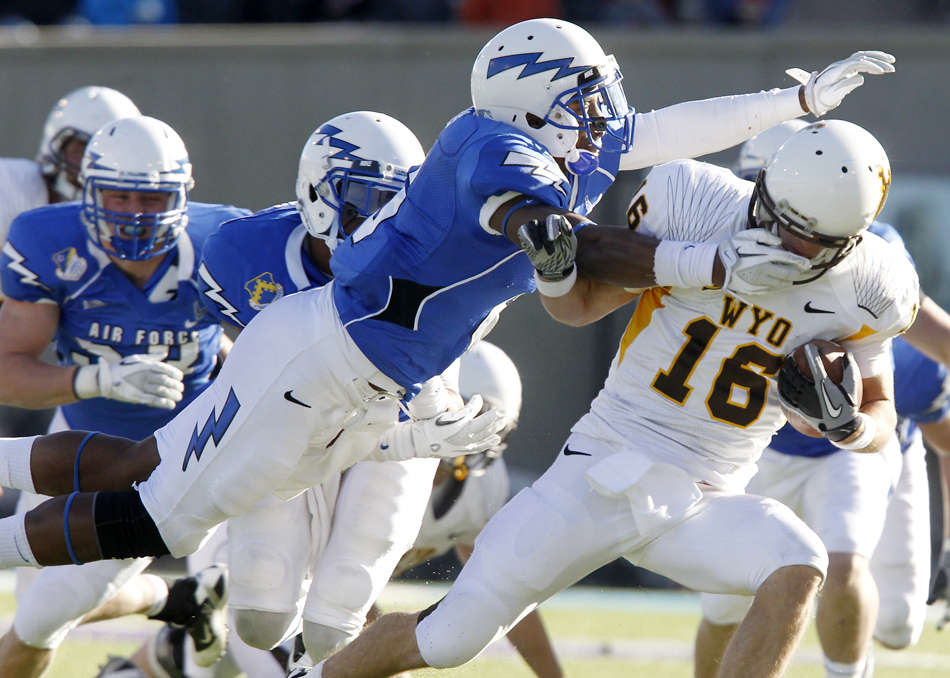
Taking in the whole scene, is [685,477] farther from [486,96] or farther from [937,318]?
[937,318]

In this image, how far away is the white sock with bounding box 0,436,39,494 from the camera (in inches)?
120

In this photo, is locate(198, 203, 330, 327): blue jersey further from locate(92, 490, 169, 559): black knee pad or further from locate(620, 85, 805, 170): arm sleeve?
locate(620, 85, 805, 170): arm sleeve

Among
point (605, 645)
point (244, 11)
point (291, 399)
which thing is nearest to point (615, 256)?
point (291, 399)

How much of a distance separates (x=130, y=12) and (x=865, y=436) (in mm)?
6086

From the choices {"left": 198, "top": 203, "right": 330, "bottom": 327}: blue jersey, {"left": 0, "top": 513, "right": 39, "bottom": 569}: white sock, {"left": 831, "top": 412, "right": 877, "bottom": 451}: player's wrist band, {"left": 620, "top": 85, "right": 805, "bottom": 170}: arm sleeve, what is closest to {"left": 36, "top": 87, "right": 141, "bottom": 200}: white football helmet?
{"left": 198, "top": 203, "right": 330, "bottom": 327}: blue jersey

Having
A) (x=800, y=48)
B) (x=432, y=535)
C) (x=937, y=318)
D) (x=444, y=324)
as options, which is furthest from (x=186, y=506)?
(x=800, y=48)

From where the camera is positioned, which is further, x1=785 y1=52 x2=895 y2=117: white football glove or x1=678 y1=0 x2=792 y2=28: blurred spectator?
x1=678 y1=0 x2=792 y2=28: blurred spectator

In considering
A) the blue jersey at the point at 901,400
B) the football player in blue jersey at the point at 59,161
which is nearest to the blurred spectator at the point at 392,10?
the football player in blue jersey at the point at 59,161

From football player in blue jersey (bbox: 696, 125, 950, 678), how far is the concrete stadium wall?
203 cm

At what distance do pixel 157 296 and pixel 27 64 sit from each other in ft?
11.5

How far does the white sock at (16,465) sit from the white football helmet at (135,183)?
80cm

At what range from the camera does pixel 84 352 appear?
377cm

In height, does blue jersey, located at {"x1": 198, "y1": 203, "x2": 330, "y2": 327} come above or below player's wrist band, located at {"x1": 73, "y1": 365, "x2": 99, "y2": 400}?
above

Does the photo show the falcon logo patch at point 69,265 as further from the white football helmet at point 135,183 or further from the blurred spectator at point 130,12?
the blurred spectator at point 130,12
